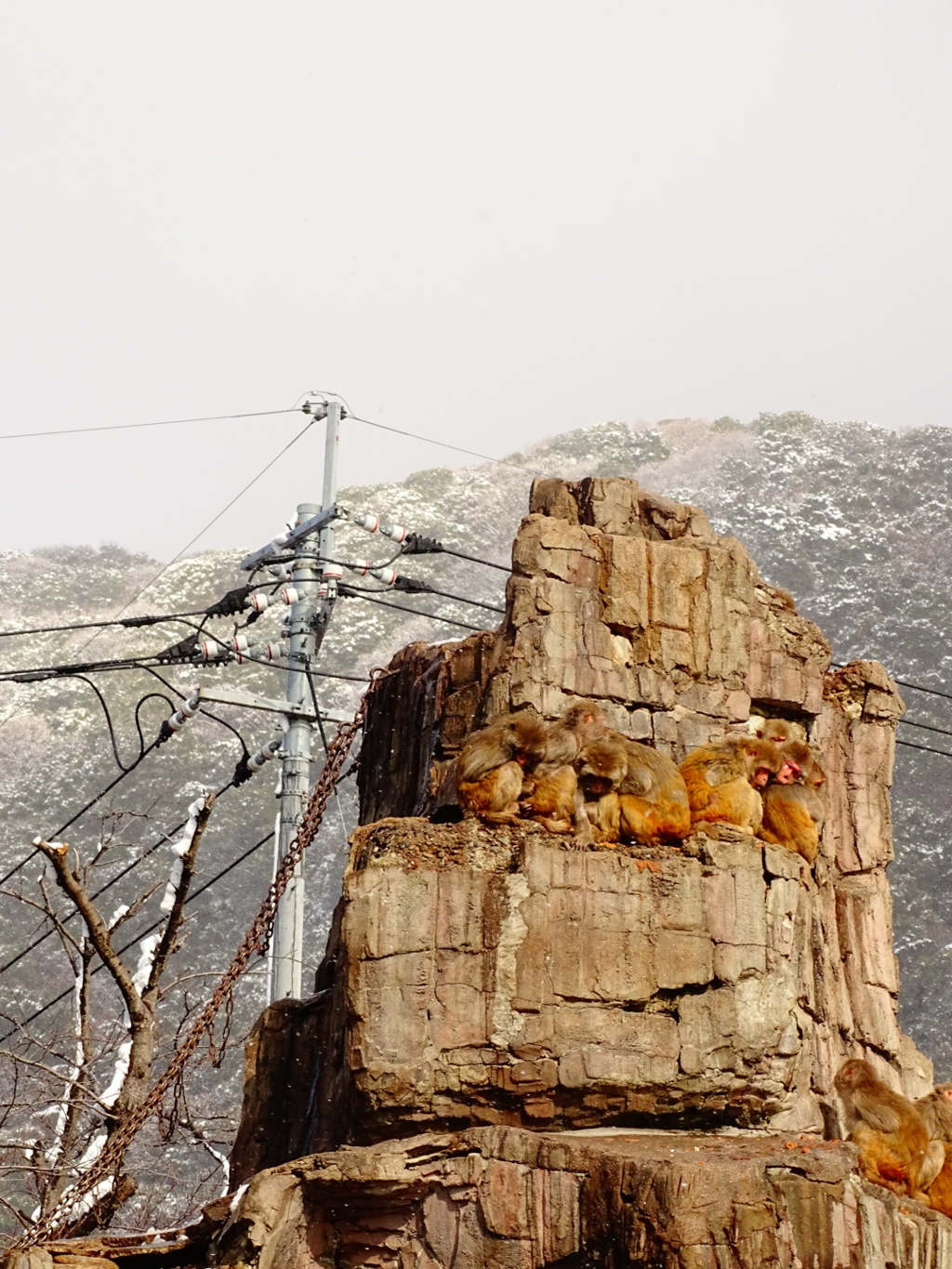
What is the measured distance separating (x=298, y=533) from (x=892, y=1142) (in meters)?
8.49

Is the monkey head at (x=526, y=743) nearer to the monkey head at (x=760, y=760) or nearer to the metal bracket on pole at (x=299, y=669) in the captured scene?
the monkey head at (x=760, y=760)

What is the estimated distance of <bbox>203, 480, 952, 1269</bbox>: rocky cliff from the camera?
359 inches

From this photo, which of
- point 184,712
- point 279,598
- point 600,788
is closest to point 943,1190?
point 600,788

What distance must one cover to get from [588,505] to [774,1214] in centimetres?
524

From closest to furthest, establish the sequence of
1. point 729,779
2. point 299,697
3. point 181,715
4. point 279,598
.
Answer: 1. point 729,779
2. point 299,697
3. point 279,598
4. point 181,715

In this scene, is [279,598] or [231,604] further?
[231,604]

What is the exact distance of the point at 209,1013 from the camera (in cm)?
1277

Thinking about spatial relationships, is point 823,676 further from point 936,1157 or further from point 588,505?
point 936,1157

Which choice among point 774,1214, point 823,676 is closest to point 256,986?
point 823,676

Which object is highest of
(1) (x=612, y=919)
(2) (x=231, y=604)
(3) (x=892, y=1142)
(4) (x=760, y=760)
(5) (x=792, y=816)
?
(2) (x=231, y=604)

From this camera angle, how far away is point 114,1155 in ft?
41.0

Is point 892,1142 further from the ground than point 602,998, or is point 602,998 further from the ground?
point 602,998

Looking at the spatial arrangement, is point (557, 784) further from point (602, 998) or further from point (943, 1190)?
point (943, 1190)

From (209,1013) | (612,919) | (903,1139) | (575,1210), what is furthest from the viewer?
(209,1013)
